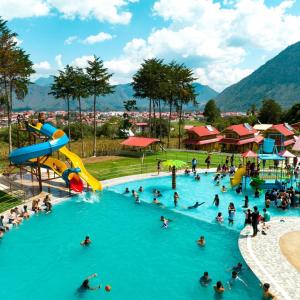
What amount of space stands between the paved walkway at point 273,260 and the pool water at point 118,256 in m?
0.64

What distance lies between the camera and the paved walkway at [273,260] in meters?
12.7

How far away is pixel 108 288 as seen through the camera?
45.8ft

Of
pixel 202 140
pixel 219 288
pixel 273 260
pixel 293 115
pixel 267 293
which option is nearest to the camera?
pixel 267 293

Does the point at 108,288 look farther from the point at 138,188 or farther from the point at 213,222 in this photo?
the point at 138,188

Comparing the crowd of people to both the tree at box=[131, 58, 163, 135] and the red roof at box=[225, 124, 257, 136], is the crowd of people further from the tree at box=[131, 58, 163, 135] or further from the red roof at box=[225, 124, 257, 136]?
the red roof at box=[225, 124, 257, 136]

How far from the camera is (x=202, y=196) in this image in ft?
90.7

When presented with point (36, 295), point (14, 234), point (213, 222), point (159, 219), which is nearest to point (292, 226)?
point (213, 222)

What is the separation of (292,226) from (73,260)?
41.7ft

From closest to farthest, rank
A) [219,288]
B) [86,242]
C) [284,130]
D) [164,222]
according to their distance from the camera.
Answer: [219,288], [86,242], [164,222], [284,130]

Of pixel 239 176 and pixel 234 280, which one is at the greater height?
pixel 239 176

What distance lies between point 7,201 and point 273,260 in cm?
1974

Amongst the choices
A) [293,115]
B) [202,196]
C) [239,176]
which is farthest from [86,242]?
[293,115]

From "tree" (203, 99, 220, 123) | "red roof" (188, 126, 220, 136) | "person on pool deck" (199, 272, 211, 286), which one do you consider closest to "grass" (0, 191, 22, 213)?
"person on pool deck" (199, 272, 211, 286)

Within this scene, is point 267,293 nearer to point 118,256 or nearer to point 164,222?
point 118,256
